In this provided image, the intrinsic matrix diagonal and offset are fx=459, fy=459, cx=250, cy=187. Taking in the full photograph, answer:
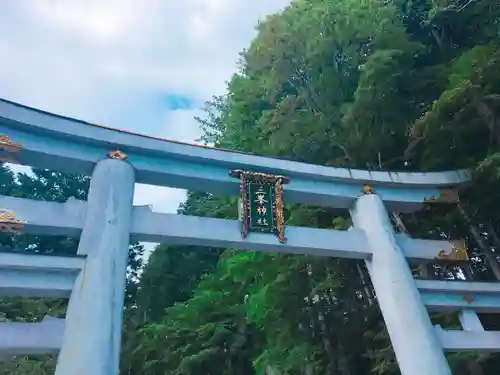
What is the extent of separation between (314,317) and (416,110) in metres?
3.84

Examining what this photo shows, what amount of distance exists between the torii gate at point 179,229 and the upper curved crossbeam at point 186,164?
0.04ft

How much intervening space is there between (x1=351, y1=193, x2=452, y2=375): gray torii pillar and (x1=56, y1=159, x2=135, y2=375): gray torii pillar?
2718 millimetres

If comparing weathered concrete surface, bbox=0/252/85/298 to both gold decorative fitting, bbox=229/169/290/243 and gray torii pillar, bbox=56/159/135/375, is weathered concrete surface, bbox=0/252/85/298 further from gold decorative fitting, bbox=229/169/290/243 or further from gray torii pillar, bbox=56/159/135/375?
gold decorative fitting, bbox=229/169/290/243

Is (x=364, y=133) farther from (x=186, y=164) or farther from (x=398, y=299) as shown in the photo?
(x=186, y=164)

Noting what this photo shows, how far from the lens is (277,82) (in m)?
8.33

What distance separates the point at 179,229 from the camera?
4582 millimetres

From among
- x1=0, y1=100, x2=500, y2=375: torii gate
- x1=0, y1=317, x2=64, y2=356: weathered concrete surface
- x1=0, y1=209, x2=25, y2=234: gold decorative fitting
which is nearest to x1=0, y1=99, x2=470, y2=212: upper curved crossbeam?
x1=0, y1=100, x2=500, y2=375: torii gate

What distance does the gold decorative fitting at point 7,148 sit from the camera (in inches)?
168

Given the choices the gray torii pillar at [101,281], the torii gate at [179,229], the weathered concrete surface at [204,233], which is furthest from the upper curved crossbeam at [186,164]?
the weathered concrete surface at [204,233]

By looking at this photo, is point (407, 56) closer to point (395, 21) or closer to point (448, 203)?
point (395, 21)

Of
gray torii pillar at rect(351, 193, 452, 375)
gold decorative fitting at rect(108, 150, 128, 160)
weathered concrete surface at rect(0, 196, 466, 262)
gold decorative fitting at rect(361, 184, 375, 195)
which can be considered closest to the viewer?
weathered concrete surface at rect(0, 196, 466, 262)

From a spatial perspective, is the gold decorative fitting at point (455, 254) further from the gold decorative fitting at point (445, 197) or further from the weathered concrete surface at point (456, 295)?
the gold decorative fitting at point (445, 197)

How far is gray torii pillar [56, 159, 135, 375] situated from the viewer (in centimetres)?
353

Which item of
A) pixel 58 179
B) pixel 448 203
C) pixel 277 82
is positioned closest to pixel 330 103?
pixel 277 82
